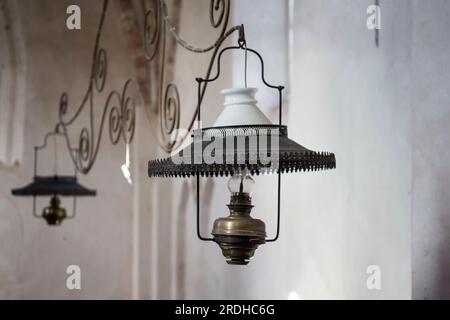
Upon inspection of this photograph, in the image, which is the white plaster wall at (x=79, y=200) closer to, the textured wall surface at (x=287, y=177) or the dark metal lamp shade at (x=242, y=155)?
the textured wall surface at (x=287, y=177)

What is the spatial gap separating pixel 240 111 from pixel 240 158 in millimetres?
326

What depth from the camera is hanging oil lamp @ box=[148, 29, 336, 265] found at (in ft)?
7.23

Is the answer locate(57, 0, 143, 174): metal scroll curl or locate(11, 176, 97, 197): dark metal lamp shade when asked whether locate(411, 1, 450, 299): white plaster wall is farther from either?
locate(57, 0, 143, 174): metal scroll curl

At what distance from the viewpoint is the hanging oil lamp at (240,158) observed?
7.23 ft

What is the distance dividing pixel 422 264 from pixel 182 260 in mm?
3669

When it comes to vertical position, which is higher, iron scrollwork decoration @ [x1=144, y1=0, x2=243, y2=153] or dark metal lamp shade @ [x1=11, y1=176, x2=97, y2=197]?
iron scrollwork decoration @ [x1=144, y1=0, x2=243, y2=153]

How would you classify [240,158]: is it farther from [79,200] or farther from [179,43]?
[79,200]

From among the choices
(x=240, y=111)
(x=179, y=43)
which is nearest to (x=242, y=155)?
(x=240, y=111)

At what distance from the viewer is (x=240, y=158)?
7.14 feet

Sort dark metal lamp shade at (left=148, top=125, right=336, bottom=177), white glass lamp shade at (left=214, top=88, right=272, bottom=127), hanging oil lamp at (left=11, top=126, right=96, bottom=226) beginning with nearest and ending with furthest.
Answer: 1. dark metal lamp shade at (left=148, top=125, right=336, bottom=177)
2. white glass lamp shade at (left=214, top=88, right=272, bottom=127)
3. hanging oil lamp at (left=11, top=126, right=96, bottom=226)

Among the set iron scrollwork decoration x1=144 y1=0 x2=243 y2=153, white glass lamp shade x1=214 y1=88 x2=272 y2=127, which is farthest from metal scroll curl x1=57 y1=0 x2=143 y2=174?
white glass lamp shade x1=214 y1=88 x2=272 y2=127

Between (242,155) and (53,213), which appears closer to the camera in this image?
(242,155)
